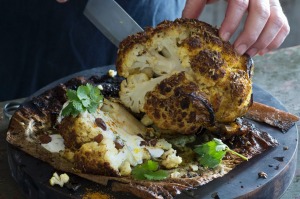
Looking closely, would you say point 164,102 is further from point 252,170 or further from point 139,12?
point 139,12

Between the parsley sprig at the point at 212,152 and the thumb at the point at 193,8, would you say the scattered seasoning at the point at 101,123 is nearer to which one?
the parsley sprig at the point at 212,152

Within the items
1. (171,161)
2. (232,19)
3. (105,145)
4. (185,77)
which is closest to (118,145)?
(105,145)

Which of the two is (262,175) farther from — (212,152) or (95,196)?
(95,196)

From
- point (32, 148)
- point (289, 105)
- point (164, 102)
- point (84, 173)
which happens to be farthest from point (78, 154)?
point (289, 105)

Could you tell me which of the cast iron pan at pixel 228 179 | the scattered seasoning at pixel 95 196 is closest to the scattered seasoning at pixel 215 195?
the cast iron pan at pixel 228 179

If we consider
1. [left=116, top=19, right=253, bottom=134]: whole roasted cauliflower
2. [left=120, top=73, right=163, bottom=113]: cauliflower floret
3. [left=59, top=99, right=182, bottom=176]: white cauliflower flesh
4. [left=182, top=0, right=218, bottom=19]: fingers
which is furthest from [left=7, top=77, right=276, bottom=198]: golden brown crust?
[left=182, top=0, right=218, bottom=19]: fingers

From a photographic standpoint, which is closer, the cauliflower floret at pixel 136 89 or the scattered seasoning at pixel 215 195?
the scattered seasoning at pixel 215 195
